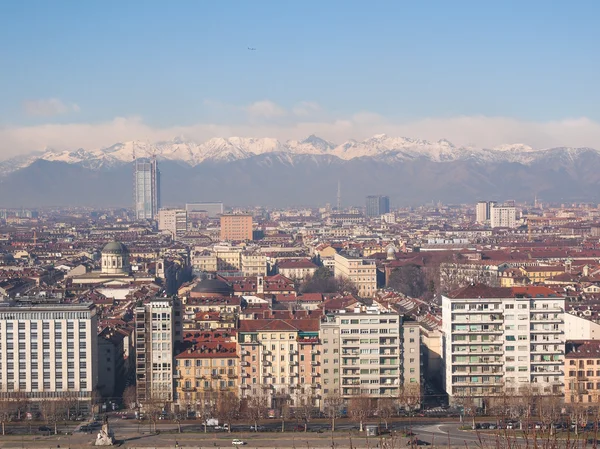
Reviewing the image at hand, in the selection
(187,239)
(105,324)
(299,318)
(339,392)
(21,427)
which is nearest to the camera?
(21,427)

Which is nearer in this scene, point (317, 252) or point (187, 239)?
point (317, 252)

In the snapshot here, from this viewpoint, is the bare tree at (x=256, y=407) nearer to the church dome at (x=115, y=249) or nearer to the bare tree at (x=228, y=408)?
the bare tree at (x=228, y=408)

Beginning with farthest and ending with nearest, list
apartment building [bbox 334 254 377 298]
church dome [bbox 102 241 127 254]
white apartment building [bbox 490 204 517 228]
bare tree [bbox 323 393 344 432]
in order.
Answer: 1. white apartment building [bbox 490 204 517 228]
2. church dome [bbox 102 241 127 254]
3. apartment building [bbox 334 254 377 298]
4. bare tree [bbox 323 393 344 432]

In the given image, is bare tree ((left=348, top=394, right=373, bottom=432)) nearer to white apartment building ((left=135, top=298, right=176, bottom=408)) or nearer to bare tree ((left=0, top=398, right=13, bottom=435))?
white apartment building ((left=135, top=298, right=176, bottom=408))

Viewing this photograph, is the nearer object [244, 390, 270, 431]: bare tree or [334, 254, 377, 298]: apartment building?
[244, 390, 270, 431]: bare tree

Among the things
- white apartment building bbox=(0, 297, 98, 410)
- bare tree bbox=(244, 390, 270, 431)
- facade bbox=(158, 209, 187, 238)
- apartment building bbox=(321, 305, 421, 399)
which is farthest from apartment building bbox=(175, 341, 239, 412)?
facade bbox=(158, 209, 187, 238)

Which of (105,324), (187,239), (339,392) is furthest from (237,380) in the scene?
(187,239)

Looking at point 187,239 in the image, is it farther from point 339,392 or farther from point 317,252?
point 339,392
